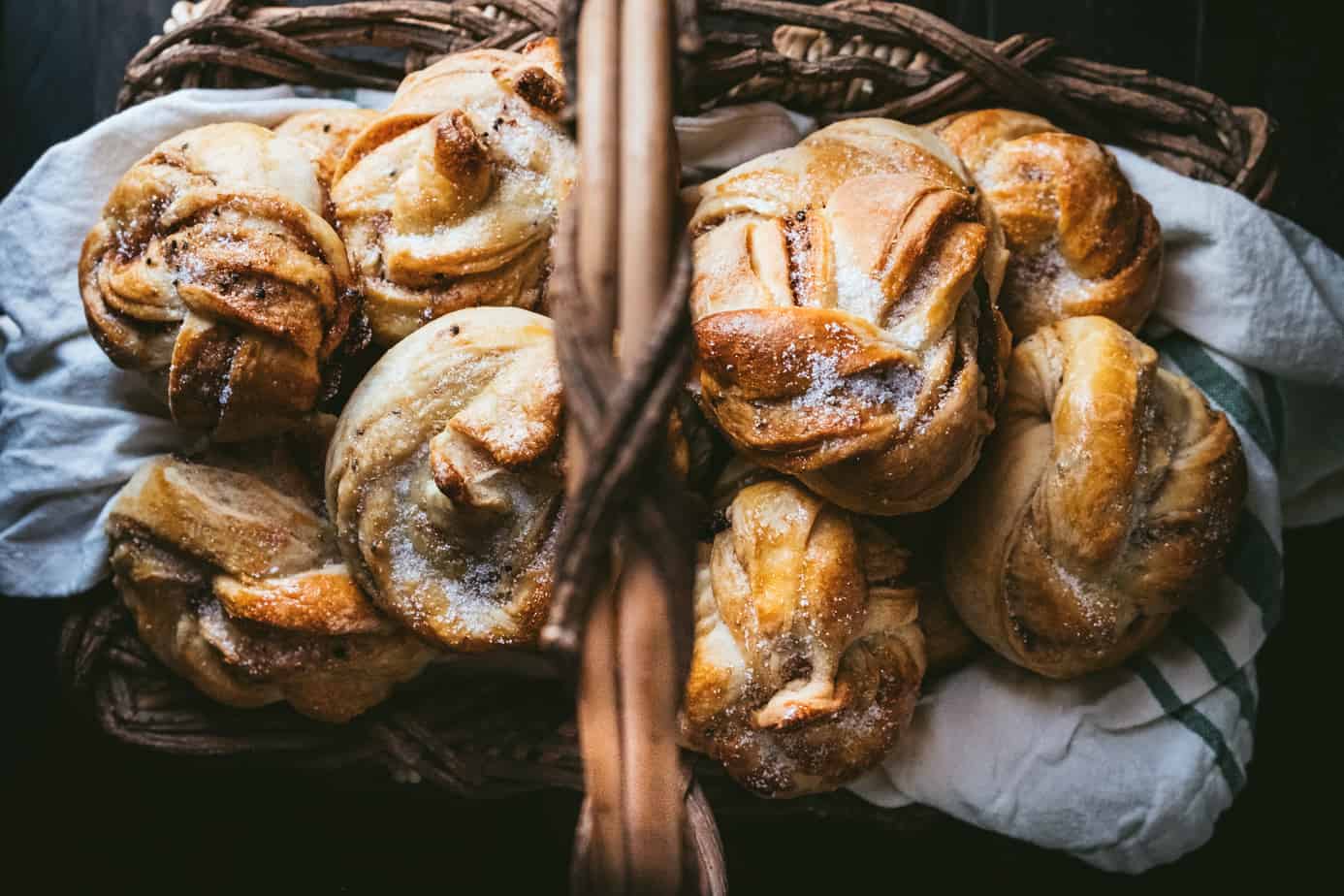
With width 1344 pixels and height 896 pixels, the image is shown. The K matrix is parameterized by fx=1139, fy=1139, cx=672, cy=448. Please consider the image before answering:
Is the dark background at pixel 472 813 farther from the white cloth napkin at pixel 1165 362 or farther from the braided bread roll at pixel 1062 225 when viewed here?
the braided bread roll at pixel 1062 225

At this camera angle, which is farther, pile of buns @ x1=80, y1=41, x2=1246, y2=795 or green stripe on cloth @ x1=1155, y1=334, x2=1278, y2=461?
green stripe on cloth @ x1=1155, y1=334, x2=1278, y2=461

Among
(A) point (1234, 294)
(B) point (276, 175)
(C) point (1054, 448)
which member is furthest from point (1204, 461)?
(B) point (276, 175)

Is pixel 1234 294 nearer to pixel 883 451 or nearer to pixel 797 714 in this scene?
pixel 883 451

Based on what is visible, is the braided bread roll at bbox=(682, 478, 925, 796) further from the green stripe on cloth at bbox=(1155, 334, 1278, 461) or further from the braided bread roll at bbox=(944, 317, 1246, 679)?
the green stripe on cloth at bbox=(1155, 334, 1278, 461)

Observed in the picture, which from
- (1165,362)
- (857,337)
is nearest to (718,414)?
(857,337)

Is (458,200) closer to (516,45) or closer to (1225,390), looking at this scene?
(516,45)

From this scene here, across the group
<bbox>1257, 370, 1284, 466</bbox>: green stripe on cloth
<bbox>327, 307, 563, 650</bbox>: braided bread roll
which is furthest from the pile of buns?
<bbox>1257, 370, 1284, 466</bbox>: green stripe on cloth
